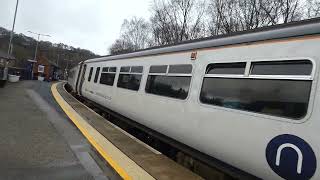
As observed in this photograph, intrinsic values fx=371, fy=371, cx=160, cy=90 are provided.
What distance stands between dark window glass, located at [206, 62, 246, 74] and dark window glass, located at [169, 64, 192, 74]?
734 mm

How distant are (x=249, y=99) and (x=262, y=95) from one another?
0.91 ft

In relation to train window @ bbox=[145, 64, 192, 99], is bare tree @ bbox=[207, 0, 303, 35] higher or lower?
higher

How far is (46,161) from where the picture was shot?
689 cm

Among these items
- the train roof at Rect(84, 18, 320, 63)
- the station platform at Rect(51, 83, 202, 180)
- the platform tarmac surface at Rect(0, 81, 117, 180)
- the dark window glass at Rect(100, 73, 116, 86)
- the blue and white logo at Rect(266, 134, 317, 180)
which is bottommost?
the platform tarmac surface at Rect(0, 81, 117, 180)

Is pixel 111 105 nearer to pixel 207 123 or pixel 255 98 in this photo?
pixel 207 123

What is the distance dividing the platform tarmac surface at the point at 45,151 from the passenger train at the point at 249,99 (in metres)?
1.78

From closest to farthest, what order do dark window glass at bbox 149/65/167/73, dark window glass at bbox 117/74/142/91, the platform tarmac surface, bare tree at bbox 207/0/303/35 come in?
the platform tarmac surface < dark window glass at bbox 149/65/167/73 < dark window glass at bbox 117/74/142/91 < bare tree at bbox 207/0/303/35

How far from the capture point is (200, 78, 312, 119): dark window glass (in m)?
4.58

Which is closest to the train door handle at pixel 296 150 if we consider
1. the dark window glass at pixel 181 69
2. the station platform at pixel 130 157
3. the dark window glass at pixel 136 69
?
the station platform at pixel 130 157

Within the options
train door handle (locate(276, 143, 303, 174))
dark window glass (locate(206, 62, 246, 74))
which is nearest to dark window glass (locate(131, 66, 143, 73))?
dark window glass (locate(206, 62, 246, 74))

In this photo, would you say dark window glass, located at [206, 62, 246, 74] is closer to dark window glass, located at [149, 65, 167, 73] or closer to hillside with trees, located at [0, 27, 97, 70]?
dark window glass, located at [149, 65, 167, 73]

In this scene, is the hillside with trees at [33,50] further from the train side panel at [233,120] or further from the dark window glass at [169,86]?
the train side panel at [233,120]

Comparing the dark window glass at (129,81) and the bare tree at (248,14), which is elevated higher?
the bare tree at (248,14)

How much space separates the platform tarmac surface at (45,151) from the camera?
621 cm
